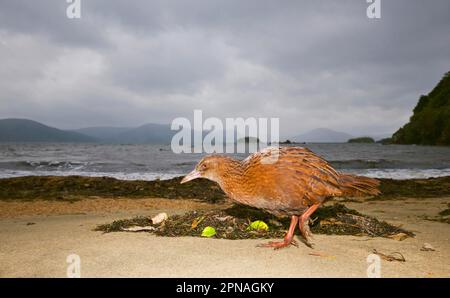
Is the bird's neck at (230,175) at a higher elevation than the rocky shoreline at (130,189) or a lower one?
higher

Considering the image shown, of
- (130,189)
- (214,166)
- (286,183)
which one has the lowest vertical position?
(130,189)

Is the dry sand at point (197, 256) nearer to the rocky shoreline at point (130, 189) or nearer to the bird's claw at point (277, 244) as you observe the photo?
the bird's claw at point (277, 244)

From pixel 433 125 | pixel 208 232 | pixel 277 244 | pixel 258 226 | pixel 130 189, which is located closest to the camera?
pixel 277 244

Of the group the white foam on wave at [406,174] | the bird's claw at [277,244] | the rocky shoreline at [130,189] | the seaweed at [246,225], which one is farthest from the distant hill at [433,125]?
the bird's claw at [277,244]

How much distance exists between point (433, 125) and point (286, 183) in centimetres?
5997

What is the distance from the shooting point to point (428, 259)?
3.35m

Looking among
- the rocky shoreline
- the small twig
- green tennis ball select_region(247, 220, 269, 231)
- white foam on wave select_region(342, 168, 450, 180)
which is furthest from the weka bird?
white foam on wave select_region(342, 168, 450, 180)

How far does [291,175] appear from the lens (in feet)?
12.8

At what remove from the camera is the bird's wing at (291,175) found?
3.88m

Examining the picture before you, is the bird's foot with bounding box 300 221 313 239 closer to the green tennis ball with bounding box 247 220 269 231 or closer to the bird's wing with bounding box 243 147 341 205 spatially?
the bird's wing with bounding box 243 147 341 205

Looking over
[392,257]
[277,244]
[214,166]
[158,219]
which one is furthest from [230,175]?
[392,257]

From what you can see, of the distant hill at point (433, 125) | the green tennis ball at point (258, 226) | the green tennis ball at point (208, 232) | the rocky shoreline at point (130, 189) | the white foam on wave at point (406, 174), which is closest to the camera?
the green tennis ball at point (208, 232)

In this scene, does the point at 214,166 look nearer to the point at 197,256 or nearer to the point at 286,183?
the point at 286,183

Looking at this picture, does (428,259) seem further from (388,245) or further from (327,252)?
(327,252)
